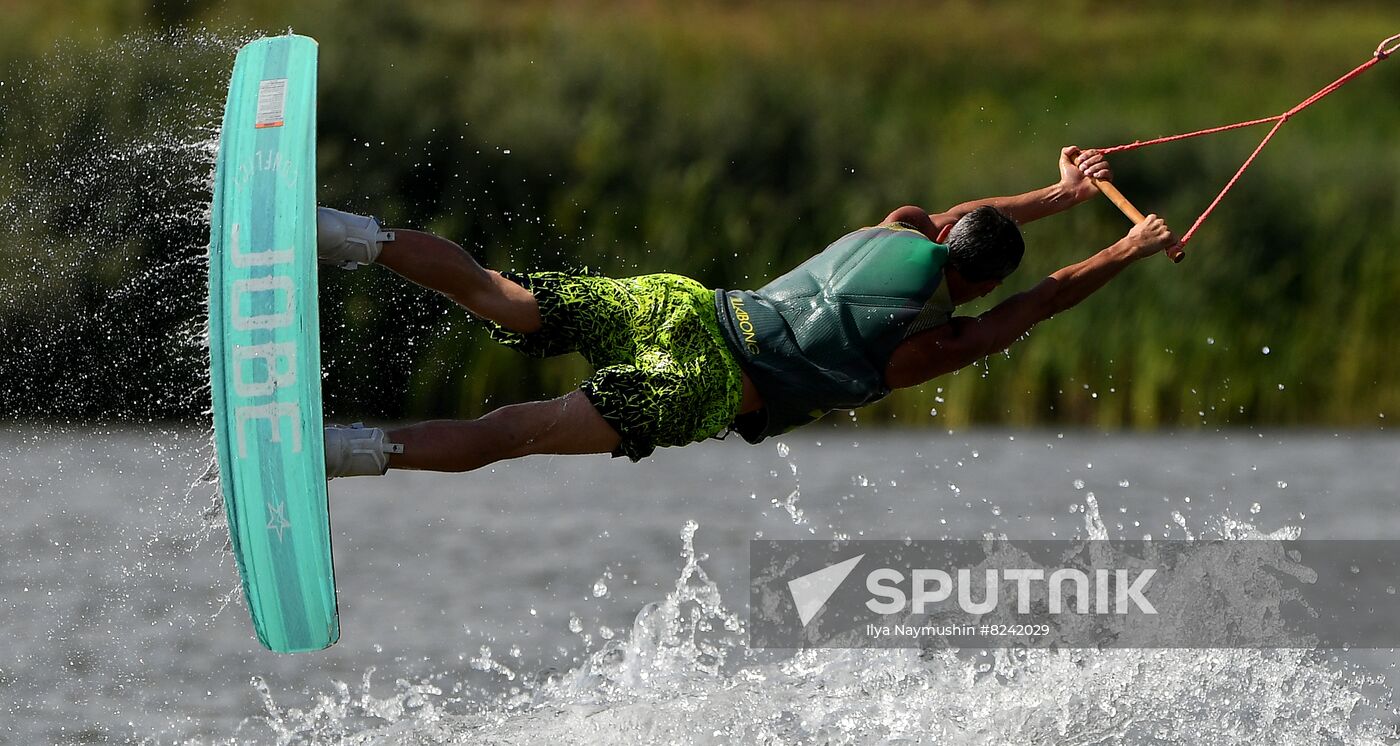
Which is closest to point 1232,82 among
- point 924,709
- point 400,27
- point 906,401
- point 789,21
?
point 789,21

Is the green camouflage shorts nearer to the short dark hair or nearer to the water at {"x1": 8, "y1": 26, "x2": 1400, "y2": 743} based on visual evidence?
the short dark hair

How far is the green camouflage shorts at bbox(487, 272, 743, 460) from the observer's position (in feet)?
23.4

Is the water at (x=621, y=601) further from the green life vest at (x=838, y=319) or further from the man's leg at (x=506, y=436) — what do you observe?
the green life vest at (x=838, y=319)

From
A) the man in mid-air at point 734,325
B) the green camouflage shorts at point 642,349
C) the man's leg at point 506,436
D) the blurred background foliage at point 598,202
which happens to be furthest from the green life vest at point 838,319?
the blurred background foliage at point 598,202

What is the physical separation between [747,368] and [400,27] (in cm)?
1359

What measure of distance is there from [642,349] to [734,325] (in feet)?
1.25

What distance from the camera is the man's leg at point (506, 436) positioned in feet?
22.4

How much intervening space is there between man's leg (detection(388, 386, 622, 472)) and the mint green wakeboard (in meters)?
0.33

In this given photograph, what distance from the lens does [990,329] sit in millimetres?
7449

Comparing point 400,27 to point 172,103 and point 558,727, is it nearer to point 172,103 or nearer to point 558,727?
point 172,103

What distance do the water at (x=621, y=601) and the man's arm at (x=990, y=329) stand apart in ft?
5.56

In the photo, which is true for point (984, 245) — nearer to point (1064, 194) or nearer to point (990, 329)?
point (990, 329)

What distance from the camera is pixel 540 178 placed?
19250mm

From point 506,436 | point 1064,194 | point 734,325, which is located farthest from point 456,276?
point 1064,194
